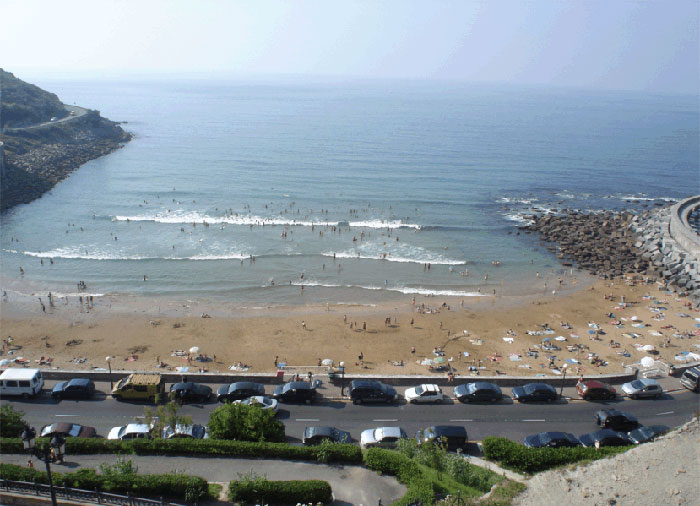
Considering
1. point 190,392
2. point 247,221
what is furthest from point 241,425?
point 247,221

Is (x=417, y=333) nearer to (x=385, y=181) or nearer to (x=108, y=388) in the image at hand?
(x=108, y=388)

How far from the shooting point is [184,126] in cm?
14400

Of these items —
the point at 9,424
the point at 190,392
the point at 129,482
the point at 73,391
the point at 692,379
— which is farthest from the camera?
the point at 692,379

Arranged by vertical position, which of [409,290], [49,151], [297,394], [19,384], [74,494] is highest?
[49,151]

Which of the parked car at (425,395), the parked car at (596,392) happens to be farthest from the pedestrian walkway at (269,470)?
the parked car at (596,392)

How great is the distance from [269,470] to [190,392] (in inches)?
341

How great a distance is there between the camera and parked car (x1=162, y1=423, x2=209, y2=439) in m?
22.2

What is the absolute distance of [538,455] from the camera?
69.6ft

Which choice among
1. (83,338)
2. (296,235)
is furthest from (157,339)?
(296,235)

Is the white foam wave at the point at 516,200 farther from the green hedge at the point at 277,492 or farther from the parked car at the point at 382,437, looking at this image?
the green hedge at the point at 277,492

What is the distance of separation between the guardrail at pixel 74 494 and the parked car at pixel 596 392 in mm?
21921

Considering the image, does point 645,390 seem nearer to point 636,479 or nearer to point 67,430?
point 636,479

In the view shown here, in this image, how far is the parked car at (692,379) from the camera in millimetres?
28641

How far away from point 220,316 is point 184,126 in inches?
4498
